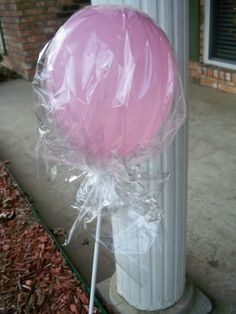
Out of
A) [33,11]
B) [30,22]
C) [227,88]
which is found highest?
[33,11]

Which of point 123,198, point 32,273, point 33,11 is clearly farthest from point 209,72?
point 123,198

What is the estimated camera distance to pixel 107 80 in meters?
0.93

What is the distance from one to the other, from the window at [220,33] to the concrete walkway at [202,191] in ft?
1.41

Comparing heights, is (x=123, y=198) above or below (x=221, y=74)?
above

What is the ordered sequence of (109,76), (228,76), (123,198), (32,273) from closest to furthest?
(109,76), (123,198), (32,273), (228,76)

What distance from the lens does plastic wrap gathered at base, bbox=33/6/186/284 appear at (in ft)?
3.05

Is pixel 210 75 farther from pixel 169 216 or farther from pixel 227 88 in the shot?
pixel 169 216

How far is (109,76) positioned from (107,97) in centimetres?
5

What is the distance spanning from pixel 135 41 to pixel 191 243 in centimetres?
153

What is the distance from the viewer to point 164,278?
1.56m

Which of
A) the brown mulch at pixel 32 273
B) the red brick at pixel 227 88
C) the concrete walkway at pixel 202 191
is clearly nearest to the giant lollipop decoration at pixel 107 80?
the brown mulch at pixel 32 273

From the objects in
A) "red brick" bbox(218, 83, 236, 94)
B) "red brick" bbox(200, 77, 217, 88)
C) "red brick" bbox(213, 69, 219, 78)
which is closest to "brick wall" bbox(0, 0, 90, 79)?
"red brick" bbox(200, 77, 217, 88)

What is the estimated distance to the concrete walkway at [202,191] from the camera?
6.47ft

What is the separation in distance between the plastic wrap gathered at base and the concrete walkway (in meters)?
1.02
